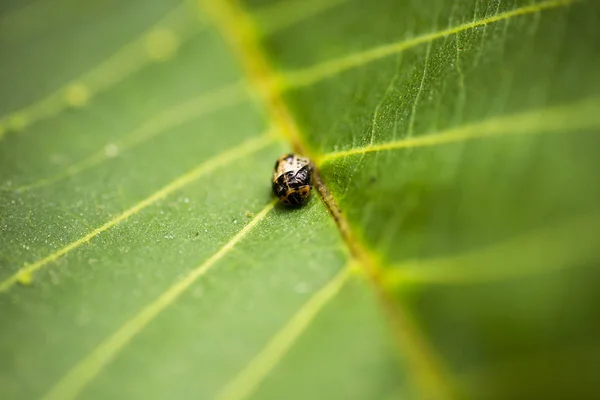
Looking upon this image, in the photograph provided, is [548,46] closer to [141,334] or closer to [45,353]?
[141,334]

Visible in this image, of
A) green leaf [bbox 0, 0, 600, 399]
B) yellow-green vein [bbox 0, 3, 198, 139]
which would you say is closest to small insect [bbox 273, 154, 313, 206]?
green leaf [bbox 0, 0, 600, 399]

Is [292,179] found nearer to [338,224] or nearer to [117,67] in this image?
[338,224]

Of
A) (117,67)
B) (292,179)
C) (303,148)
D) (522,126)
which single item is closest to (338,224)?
(292,179)

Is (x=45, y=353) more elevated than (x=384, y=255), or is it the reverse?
(x=45, y=353)

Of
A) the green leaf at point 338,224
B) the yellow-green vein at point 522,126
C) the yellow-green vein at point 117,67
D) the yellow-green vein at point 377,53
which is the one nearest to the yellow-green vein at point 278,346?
the green leaf at point 338,224

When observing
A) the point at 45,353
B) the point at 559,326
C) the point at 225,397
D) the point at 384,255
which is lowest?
the point at 559,326

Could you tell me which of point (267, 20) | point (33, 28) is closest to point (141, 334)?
point (267, 20)
